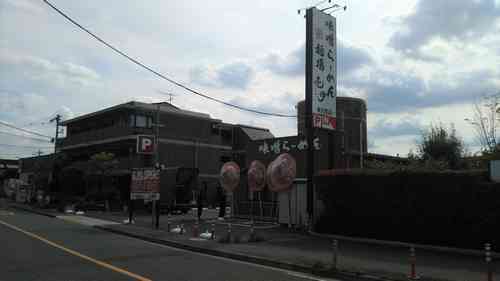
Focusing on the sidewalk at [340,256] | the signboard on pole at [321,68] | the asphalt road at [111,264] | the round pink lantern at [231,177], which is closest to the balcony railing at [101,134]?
the round pink lantern at [231,177]

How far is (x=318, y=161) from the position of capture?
89.1ft

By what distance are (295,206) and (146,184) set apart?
25.8ft

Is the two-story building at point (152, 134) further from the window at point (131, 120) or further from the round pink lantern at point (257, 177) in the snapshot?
the round pink lantern at point (257, 177)

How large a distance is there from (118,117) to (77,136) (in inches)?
302

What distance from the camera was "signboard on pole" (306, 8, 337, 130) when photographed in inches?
879

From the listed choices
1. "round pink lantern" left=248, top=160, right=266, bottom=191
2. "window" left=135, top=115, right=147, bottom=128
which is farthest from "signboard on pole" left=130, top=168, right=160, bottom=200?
"window" left=135, top=115, right=147, bottom=128

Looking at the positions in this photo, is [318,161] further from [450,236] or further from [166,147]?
[166,147]

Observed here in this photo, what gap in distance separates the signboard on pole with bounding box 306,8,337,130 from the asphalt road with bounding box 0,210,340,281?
967 centimetres

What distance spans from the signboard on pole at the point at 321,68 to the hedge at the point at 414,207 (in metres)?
3.71

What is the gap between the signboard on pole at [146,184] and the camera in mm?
24781

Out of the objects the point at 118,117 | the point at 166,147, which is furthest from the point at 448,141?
the point at 118,117

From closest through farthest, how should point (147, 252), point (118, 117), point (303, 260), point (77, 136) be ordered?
point (303, 260) → point (147, 252) → point (118, 117) → point (77, 136)

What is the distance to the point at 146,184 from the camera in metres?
25.4

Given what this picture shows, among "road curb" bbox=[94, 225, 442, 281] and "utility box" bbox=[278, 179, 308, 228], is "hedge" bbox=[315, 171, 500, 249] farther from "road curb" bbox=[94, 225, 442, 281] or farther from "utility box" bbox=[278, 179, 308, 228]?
"road curb" bbox=[94, 225, 442, 281]
